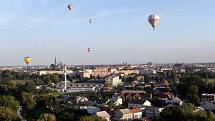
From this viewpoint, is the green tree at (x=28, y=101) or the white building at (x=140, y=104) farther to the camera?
the green tree at (x=28, y=101)

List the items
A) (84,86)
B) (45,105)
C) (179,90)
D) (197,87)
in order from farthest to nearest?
(84,86) → (179,90) → (197,87) → (45,105)

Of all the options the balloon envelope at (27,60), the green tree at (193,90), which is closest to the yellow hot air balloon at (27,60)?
the balloon envelope at (27,60)

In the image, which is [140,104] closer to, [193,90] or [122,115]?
[122,115]

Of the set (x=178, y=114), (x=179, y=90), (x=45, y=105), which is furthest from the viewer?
(x=179, y=90)

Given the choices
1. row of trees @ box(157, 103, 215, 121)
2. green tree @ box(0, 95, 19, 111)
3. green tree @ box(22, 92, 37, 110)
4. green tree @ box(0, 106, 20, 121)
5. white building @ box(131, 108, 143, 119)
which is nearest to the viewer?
row of trees @ box(157, 103, 215, 121)

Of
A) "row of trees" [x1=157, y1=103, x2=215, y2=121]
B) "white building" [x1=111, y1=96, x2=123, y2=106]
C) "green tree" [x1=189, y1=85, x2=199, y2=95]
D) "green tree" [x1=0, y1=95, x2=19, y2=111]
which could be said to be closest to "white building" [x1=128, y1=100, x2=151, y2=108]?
"white building" [x1=111, y1=96, x2=123, y2=106]

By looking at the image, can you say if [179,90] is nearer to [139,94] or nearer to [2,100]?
[139,94]

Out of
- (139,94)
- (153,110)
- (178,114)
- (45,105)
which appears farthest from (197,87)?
(178,114)

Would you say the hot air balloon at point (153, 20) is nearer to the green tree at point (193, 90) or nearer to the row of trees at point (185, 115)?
the row of trees at point (185, 115)

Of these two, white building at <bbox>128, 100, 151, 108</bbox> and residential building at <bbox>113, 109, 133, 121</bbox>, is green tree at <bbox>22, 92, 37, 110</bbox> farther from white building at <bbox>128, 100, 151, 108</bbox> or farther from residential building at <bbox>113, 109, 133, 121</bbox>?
residential building at <bbox>113, 109, 133, 121</bbox>

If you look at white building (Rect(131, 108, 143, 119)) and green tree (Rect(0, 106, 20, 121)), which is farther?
white building (Rect(131, 108, 143, 119))

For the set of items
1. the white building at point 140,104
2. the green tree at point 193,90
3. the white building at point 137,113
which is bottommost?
the white building at point 137,113
